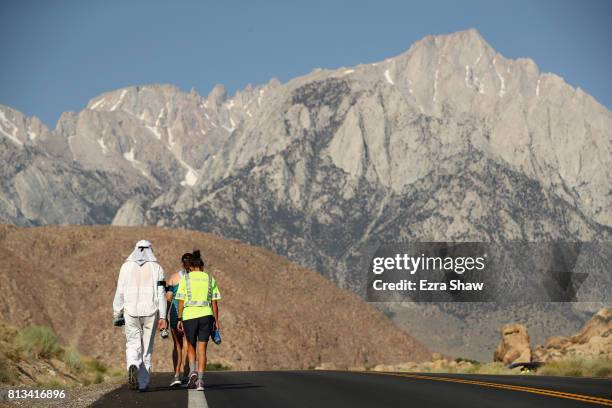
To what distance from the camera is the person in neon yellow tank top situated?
62.5ft

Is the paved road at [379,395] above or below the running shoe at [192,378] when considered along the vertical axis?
below

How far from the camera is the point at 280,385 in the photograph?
Result: 22.2m

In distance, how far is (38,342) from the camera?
28984 mm

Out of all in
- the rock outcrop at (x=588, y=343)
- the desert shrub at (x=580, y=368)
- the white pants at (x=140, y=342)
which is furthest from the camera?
the rock outcrop at (x=588, y=343)

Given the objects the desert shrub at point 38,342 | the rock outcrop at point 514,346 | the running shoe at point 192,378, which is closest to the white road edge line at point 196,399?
the running shoe at point 192,378

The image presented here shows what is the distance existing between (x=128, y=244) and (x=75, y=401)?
272ft

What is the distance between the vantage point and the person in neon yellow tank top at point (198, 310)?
19.1 m

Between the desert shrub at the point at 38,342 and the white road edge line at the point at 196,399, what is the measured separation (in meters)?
9.32

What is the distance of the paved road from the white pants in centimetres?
45

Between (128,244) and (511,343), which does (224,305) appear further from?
(511,343)

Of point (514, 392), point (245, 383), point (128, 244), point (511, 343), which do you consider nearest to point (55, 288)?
point (128, 244)

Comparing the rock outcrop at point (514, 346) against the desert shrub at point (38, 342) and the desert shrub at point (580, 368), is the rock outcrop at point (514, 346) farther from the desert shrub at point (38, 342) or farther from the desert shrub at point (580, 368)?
the desert shrub at point (38, 342)

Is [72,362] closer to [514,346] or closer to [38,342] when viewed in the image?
[38,342]

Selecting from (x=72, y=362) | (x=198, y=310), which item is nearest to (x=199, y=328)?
(x=198, y=310)
